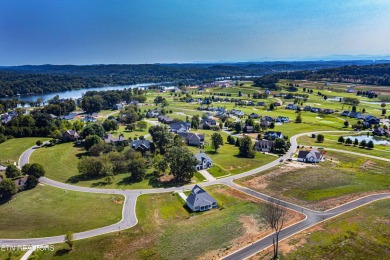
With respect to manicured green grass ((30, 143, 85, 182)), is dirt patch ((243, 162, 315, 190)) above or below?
below

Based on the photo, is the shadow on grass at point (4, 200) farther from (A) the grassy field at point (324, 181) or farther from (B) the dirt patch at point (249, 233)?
(A) the grassy field at point (324, 181)

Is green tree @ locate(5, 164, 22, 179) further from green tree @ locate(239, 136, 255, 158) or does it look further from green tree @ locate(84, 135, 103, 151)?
green tree @ locate(239, 136, 255, 158)

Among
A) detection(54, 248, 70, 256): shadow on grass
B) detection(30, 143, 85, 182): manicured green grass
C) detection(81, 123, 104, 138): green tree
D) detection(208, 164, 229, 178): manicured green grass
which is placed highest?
detection(81, 123, 104, 138): green tree

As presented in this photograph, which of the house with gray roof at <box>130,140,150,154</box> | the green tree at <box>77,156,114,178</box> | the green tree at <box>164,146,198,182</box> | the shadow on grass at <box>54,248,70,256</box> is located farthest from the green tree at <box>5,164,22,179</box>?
the green tree at <box>164,146,198,182</box>

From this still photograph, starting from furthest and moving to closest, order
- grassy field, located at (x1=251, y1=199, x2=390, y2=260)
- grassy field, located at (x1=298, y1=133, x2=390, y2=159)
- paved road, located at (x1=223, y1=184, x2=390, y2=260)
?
1. grassy field, located at (x1=298, y1=133, x2=390, y2=159)
2. paved road, located at (x1=223, y1=184, x2=390, y2=260)
3. grassy field, located at (x1=251, y1=199, x2=390, y2=260)

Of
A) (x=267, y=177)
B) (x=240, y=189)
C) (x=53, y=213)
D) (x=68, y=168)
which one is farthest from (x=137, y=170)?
(x=267, y=177)

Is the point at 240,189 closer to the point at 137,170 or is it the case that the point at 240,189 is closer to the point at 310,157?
the point at 137,170

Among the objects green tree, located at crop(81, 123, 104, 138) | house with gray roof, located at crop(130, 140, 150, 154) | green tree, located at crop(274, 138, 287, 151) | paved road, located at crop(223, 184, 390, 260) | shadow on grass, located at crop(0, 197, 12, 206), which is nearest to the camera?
paved road, located at crop(223, 184, 390, 260)

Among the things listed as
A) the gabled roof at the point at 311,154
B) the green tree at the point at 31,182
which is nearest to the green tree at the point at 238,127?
the gabled roof at the point at 311,154
